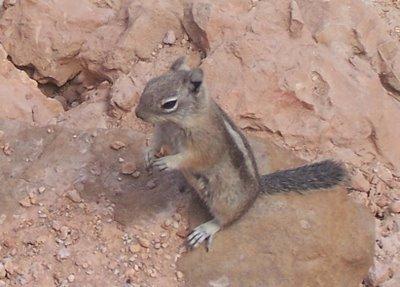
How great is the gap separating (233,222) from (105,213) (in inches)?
31.4

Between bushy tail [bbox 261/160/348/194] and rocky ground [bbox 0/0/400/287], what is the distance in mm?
84

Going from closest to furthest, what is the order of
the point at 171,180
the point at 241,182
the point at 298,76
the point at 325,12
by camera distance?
the point at 241,182 < the point at 171,180 < the point at 298,76 < the point at 325,12

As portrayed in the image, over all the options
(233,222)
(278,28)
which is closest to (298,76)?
(278,28)

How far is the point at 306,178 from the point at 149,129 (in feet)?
3.82

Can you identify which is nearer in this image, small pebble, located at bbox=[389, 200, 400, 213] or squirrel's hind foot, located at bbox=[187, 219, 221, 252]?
squirrel's hind foot, located at bbox=[187, 219, 221, 252]

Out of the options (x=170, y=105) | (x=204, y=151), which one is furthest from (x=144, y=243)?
(x=170, y=105)

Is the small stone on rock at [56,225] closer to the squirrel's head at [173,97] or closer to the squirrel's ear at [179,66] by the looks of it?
the squirrel's head at [173,97]

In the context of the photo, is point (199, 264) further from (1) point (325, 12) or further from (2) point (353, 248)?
(1) point (325, 12)

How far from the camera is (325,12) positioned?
239 inches

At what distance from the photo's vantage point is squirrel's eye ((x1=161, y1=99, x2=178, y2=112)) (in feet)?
14.5

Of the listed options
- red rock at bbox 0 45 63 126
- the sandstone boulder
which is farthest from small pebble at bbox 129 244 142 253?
red rock at bbox 0 45 63 126

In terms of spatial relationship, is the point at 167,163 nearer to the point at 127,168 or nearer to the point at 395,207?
the point at 127,168

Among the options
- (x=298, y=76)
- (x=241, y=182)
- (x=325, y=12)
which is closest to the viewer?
(x=241, y=182)

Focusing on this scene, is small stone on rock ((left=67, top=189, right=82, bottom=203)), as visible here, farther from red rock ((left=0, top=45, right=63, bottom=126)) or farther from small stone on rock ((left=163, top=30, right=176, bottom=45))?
small stone on rock ((left=163, top=30, right=176, bottom=45))
